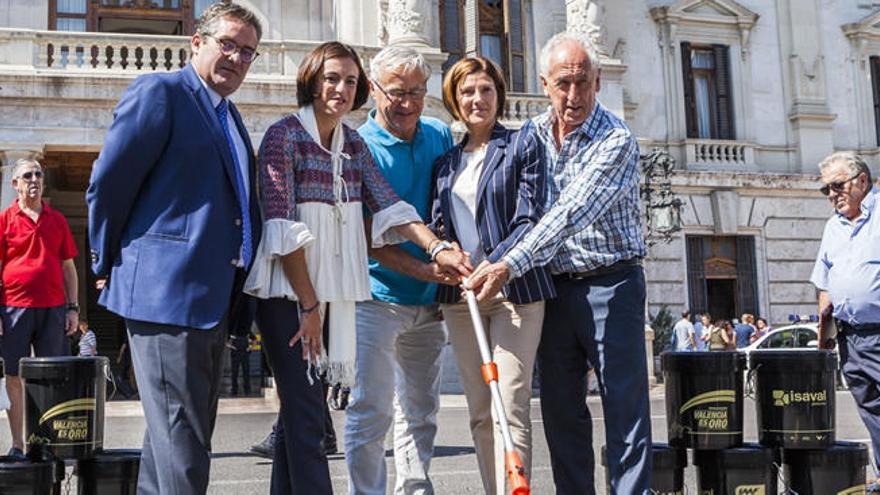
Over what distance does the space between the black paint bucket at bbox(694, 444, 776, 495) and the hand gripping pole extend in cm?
138

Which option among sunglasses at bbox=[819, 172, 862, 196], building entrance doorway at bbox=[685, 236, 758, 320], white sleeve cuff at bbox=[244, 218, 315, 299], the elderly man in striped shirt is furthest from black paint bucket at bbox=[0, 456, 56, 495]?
building entrance doorway at bbox=[685, 236, 758, 320]

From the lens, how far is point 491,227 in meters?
4.52

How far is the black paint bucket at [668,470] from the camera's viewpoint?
4.74m

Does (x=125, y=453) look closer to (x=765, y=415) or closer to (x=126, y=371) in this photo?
(x=765, y=415)

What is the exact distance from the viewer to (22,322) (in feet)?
22.7

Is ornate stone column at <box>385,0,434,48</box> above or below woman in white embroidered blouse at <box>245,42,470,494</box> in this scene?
above

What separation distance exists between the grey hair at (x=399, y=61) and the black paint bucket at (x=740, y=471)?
2.40 metres

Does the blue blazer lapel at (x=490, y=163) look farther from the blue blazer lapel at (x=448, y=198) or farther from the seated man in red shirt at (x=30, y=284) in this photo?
the seated man in red shirt at (x=30, y=284)

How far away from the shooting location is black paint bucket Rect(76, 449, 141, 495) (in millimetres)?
4359

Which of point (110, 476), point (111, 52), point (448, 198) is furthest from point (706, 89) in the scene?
point (110, 476)

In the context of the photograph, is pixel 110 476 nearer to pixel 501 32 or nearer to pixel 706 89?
pixel 501 32

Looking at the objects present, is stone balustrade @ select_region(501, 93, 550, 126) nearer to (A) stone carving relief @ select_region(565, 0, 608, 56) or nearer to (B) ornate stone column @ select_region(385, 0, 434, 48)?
(A) stone carving relief @ select_region(565, 0, 608, 56)

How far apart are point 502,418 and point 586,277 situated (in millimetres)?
972

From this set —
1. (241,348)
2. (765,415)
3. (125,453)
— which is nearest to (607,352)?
(765,415)
